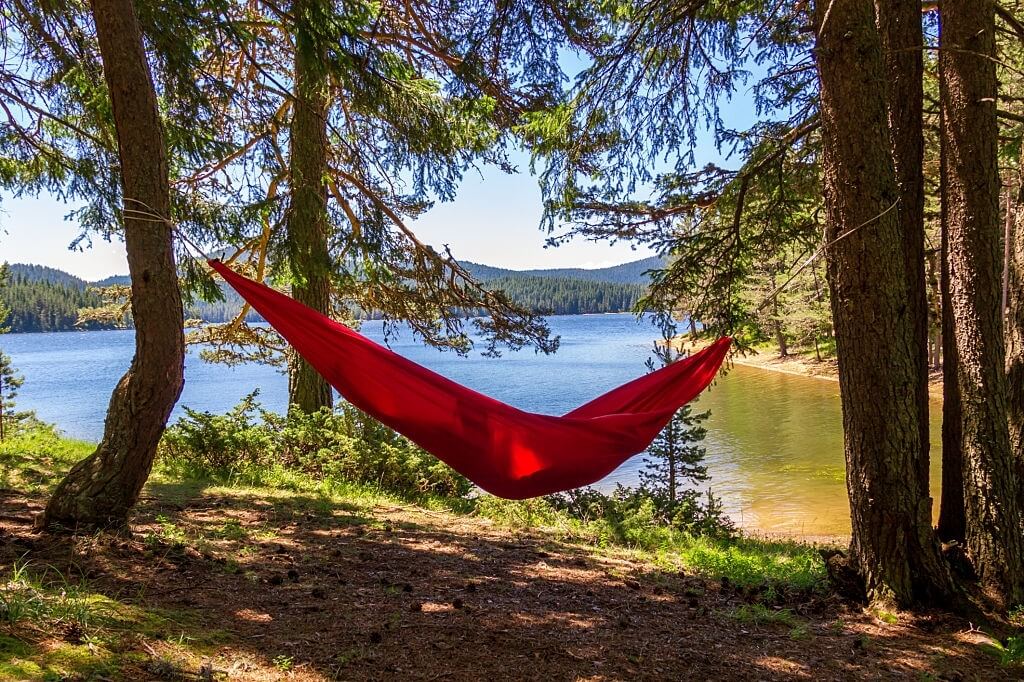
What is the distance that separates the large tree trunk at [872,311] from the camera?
2.42m

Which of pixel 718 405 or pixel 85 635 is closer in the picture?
pixel 85 635

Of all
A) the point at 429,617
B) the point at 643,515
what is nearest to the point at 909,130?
the point at 643,515

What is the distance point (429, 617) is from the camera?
2168 mm

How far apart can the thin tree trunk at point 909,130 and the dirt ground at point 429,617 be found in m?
1.02

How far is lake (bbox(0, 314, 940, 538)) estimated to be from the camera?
22.0 feet

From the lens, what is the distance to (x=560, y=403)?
13.0m

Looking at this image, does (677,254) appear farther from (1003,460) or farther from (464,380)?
(464,380)

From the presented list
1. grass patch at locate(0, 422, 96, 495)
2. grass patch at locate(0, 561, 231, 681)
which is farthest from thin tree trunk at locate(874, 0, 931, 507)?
grass patch at locate(0, 422, 96, 495)

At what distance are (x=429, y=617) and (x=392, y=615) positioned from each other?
0.39 ft

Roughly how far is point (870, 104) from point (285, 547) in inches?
113

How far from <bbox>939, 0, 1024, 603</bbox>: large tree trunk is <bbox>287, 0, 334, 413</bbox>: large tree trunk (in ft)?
9.01

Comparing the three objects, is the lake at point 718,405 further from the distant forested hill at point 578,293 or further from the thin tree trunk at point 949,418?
the distant forested hill at point 578,293

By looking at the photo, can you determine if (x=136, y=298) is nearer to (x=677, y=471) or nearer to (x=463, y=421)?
(x=463, y=421)

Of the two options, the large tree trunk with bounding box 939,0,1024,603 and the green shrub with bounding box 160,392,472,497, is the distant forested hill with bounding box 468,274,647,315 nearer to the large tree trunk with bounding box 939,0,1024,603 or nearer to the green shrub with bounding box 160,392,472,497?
the green shrub with bounding box 160,392,472,497
